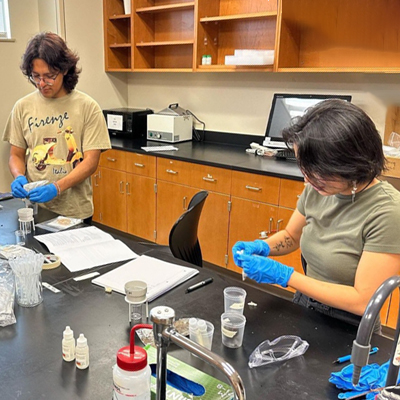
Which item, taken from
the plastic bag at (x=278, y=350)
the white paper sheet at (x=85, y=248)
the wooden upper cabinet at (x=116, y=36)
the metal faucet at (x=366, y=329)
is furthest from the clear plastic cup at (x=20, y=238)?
the wooden upper cabinet at (x=116, y=36)

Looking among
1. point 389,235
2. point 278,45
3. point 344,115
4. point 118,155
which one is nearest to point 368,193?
point 389,235

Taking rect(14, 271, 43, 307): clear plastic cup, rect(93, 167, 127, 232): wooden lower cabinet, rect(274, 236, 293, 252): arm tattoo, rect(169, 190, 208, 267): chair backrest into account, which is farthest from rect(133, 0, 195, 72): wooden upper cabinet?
rect(14, 271, 43, 307): clear plastic cup

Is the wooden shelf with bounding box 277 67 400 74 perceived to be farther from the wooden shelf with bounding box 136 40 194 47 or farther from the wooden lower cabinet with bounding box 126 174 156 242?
the wooden lower cabinet with bounding box 126 174 156 242

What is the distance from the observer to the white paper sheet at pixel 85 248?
1542mm

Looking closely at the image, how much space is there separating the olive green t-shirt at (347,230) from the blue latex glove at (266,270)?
14cm

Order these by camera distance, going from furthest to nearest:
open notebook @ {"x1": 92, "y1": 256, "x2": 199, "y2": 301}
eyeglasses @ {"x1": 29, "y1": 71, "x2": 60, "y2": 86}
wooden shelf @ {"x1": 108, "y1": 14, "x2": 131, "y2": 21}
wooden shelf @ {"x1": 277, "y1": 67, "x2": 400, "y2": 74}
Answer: wooden shelf @ {"x1": 108, "y1": 14, "x2": 131, "y2": 21}, wooden shelf @ {"x1": 277, "y1": 67, "x2": 400, "y2": 74}, eyeglasses @ {"x1": 29, "y1": 71, "x2": 60, "y2": 86}, open notebook @ {"x1": 92, "y1": 256, "x2": 199, "y2": 301}

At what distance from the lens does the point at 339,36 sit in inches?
115

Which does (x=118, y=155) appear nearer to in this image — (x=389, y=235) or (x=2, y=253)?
(x=2, y=253)

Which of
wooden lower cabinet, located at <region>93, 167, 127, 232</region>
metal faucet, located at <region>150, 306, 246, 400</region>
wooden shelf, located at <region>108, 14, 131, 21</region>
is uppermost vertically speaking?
wooden shelf, located at <region>108, 14, 131, 21</region>

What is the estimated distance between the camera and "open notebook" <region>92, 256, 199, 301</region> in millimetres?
1344

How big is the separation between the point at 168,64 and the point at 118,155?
108 cm

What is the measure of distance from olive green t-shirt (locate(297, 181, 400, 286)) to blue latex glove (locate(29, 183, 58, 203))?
3.96 ft

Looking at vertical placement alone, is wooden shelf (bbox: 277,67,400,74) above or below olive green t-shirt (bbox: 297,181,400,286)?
above

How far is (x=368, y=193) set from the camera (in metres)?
1.24
